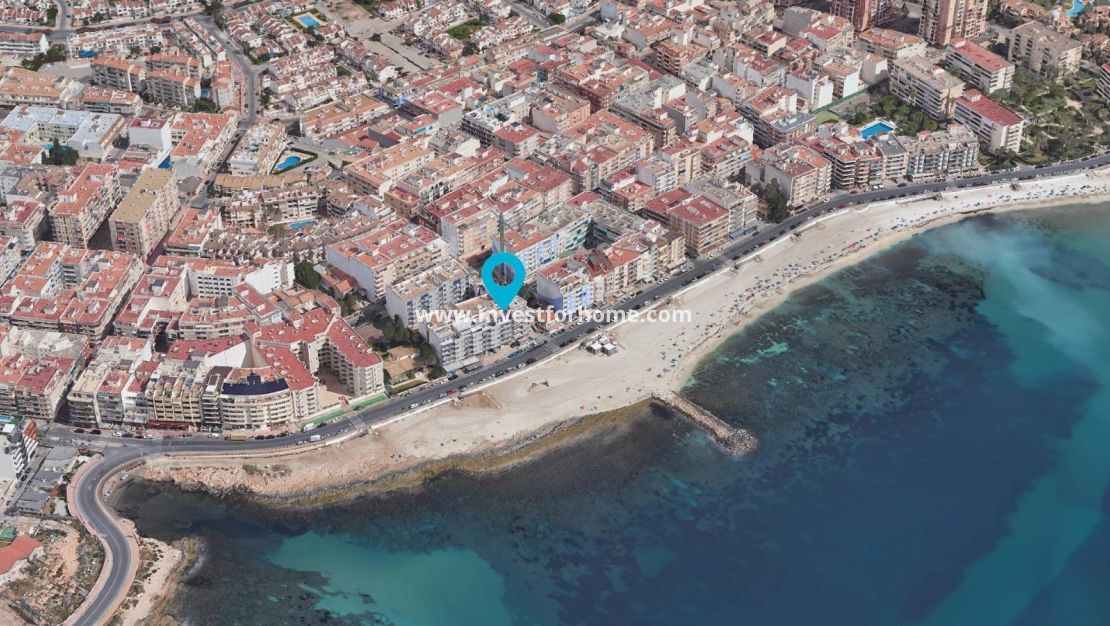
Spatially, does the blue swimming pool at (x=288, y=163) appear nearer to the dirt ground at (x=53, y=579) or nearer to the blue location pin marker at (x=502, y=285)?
the blue location pin marker at (x=502, y=285)

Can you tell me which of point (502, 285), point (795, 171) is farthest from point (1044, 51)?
point (502, 285)

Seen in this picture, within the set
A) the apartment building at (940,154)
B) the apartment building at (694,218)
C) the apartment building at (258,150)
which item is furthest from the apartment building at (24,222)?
the apartment building at (940,154)

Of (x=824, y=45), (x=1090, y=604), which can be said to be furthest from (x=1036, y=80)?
(x=1090, y=604)

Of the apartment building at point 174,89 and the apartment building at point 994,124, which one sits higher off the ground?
the apartment building at point 174,89

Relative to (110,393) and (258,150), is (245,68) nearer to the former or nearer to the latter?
(258,150)

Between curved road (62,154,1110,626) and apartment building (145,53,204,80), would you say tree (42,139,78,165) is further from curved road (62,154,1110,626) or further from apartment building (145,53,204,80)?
curved road (62,154,1110,626)

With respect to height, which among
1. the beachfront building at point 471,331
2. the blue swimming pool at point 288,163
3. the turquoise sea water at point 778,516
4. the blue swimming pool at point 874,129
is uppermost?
the blue swimming pool at point 288,163
